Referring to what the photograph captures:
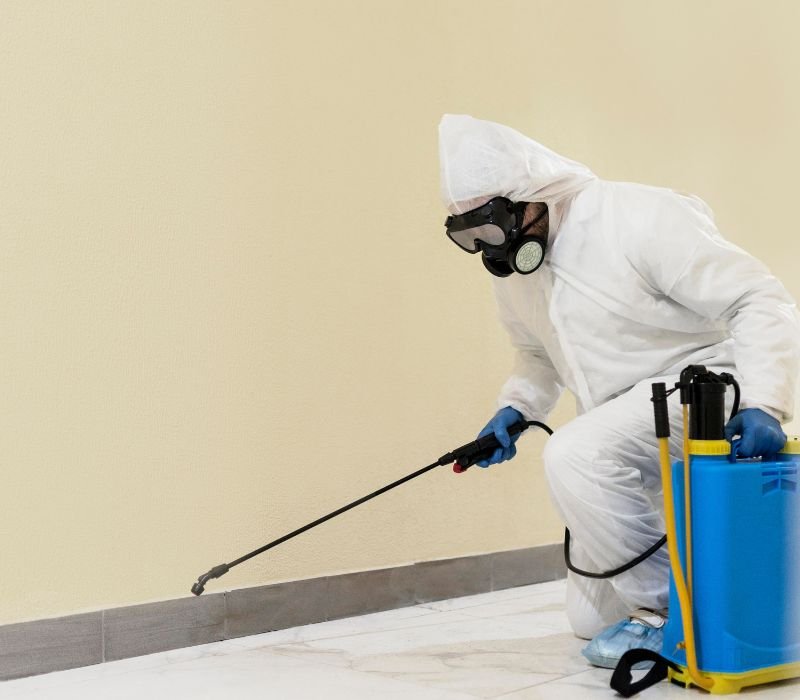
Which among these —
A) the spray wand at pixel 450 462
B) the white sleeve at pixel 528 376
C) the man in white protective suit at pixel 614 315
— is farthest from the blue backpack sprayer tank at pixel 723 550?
the white sleeve at pixel 528 376

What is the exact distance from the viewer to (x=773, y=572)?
1.55m

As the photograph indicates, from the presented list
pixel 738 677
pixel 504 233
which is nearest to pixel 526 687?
pixel 738 677

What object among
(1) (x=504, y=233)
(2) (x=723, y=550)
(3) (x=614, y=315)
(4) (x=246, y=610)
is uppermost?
(1) (x=504, y=233)

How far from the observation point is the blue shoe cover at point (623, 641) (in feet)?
5.68

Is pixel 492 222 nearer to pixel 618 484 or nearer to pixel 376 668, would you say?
pixel 618 484

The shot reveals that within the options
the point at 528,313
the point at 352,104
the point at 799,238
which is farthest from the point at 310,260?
the point at 799,238

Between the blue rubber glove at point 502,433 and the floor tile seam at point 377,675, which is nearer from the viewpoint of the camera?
the floor tile seam at point 377,675

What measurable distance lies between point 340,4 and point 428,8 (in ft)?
1.01

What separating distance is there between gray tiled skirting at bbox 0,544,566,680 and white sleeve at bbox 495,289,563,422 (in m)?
0.57

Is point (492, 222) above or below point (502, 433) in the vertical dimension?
above

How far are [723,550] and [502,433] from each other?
2.06 ft

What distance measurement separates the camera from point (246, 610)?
6.99 feet

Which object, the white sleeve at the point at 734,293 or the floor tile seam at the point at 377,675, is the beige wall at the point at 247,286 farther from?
the white sleeve at the point at 734,293

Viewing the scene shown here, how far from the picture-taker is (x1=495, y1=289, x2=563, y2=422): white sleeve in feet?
7.03
